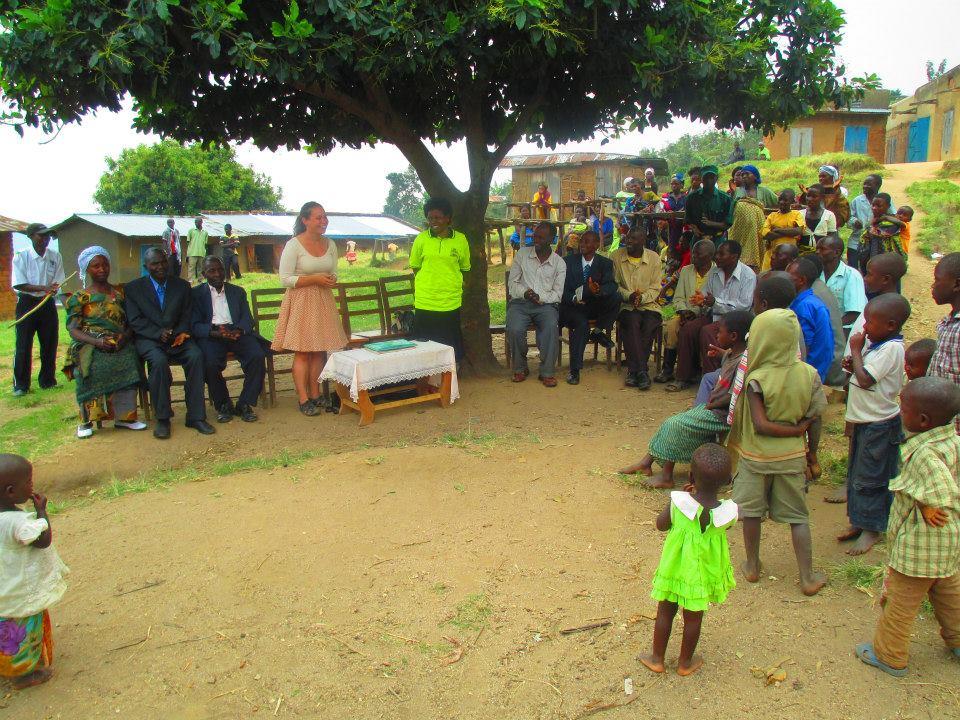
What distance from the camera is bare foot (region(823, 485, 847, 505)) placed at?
15.5ft

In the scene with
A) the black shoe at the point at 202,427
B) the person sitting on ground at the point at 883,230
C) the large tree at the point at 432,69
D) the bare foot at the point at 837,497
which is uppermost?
the large tree at the point at 432,69

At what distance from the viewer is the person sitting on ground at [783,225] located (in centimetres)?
721

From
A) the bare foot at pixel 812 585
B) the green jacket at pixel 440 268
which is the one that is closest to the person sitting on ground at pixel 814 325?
the bare foot at pixel 812 585

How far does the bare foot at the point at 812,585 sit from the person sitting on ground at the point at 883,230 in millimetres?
5279

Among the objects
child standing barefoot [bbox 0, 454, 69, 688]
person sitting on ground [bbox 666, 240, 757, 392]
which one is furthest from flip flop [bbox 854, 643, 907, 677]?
person sitting on ground [bbox 666, 240, 757, 392]

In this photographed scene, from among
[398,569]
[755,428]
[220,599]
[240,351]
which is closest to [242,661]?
[220,599]

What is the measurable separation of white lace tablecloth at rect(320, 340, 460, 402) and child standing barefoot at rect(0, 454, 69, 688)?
3.61 metres

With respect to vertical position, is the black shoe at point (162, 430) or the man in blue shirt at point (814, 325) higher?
the man in blue shirt at point (814, 325)

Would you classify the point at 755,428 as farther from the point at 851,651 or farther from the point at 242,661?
the point at 242,661

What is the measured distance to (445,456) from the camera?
5719mm

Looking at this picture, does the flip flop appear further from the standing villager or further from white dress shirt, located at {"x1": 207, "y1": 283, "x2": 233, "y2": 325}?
white dress shirt, located at {"x1": 207, "y1": 283, "x2": 233, "y2": 325}

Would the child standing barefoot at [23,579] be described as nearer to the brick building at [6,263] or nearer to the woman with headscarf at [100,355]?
the woman with headscarf at [100,355]

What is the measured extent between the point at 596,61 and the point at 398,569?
504 centimetres

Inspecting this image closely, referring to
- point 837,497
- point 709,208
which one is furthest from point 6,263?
point 837,497
